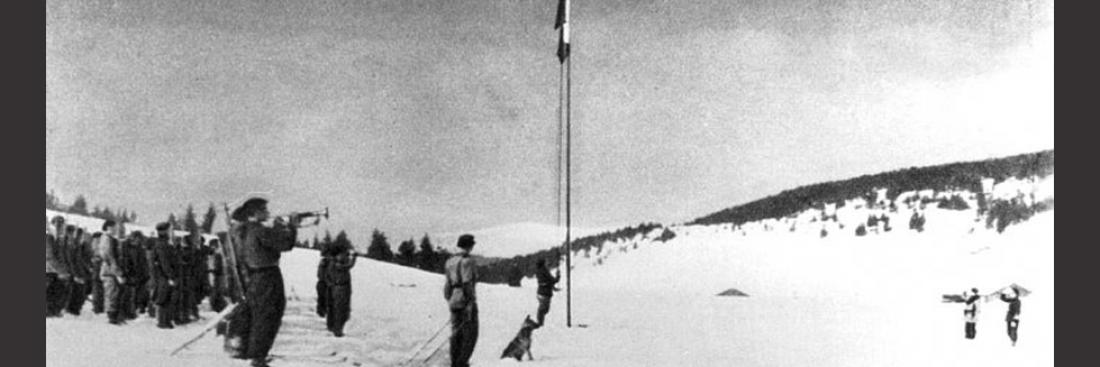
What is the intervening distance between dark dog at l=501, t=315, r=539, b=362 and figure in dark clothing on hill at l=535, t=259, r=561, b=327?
0.16 meters

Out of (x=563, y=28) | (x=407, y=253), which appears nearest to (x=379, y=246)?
(x=407, y=253)

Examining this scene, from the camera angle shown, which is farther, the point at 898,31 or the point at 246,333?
the point at 898,31

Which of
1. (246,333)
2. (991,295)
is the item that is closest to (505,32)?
(246,333)

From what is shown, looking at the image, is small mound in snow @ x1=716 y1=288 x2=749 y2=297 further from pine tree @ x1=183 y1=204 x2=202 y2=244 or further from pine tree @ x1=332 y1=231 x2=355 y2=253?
pine tree @ x1=183 y1=204 x2=202 y2=244

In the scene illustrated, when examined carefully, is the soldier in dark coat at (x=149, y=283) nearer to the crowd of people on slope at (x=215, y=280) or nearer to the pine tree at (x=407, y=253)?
the crowd of people on slope at (x=215, y=280)

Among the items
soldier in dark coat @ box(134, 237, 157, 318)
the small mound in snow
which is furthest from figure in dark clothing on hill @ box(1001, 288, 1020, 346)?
soldier in dark coat @ box(134, 237, 157, 318)

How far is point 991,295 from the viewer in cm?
763

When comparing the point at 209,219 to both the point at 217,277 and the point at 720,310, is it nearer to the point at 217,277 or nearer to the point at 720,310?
the point at 217,277

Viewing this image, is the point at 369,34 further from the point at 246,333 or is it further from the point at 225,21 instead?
the point at 246,333

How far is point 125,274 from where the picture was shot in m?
7.46

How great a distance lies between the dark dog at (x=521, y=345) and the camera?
723 cm

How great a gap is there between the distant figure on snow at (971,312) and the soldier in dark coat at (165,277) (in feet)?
14.5

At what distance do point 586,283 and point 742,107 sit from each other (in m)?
1.33

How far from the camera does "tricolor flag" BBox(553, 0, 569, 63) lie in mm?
7457
